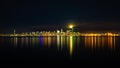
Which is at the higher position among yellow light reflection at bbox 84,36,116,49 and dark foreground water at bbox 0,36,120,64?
yellow light reflection at bbox 84,36,116,49

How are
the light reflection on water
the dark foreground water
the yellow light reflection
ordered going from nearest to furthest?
1. the dark foreground water
2. the light reflection on water
3. the yellow light reflection

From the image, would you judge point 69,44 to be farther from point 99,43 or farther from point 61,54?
point 61,54

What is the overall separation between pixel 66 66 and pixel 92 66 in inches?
104

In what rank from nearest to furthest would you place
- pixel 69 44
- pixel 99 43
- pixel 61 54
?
pixel 61 54
pixel 69 44
pixel 99 43

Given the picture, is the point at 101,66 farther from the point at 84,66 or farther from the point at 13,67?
the point at 13,67

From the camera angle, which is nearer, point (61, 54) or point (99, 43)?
point (61, 54)

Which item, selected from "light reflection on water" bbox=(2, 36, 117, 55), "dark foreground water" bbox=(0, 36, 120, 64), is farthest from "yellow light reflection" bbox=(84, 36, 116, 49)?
→ "dark foreground water" bbox=(0, 36, 120, 64)

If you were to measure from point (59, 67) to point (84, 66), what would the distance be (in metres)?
2.58

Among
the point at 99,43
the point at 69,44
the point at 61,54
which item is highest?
the point at 99,43

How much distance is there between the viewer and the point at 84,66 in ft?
66.7

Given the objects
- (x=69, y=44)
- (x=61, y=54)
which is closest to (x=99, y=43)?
(x=69, y=44)

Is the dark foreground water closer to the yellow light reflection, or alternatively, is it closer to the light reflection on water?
the light reflection on water

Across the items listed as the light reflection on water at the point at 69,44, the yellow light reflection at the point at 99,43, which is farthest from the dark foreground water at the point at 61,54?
the yellow light reflection at the point at 99,43

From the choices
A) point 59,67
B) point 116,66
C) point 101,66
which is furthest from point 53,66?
point 116,66
